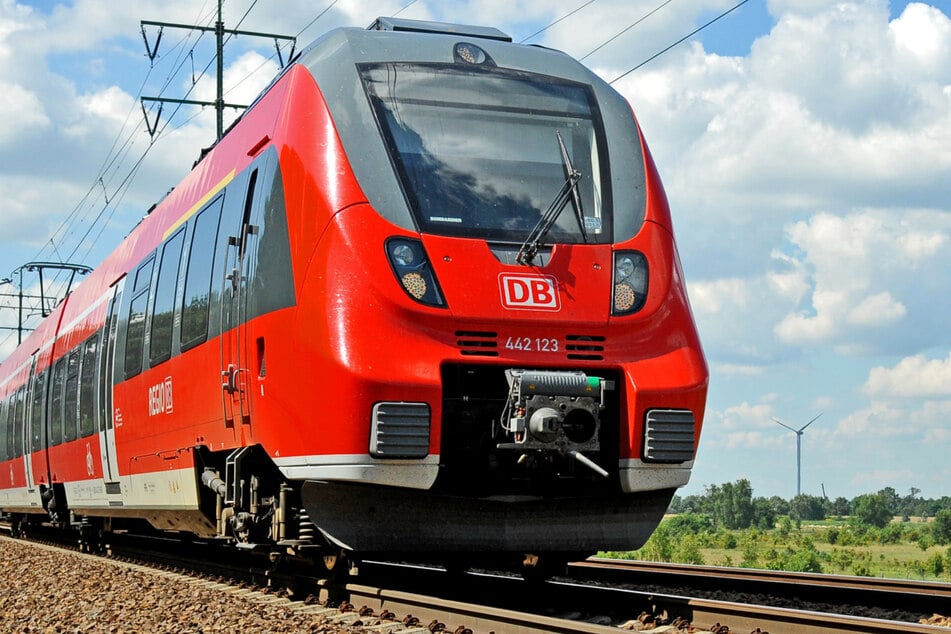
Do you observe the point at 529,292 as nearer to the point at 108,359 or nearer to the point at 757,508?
the point at 108,359

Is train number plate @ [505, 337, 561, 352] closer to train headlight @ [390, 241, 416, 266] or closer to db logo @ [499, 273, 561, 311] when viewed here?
db logo @ [499, 273, 561, 311]

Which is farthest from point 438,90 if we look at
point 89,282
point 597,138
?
point 89,282

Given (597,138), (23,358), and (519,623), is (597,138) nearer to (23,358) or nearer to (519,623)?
(519,623)

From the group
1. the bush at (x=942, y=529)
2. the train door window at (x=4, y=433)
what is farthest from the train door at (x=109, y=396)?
the bush at (x=942, y=529)

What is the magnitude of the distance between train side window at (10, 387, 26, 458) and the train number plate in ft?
55.2

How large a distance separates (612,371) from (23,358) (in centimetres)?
1848

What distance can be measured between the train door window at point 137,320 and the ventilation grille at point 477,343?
5411mm

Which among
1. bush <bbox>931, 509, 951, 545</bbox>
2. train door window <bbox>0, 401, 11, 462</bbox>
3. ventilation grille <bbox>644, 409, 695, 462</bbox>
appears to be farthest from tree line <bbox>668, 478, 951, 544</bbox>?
ventilation grille <bbox>644, 409, 695, 462</bbox>

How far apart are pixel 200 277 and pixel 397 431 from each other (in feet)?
11.6

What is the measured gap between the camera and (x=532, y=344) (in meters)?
7.56

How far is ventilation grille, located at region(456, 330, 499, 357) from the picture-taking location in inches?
295

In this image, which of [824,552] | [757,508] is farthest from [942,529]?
[757,508]

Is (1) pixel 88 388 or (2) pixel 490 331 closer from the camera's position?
(2) pixel 490 331

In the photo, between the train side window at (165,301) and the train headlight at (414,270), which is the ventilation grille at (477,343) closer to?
the train headlight at (414,270)
